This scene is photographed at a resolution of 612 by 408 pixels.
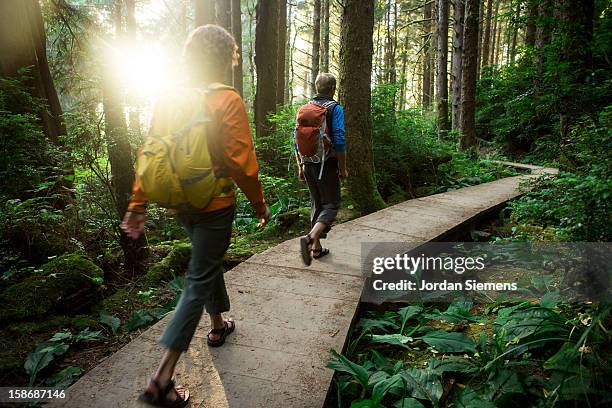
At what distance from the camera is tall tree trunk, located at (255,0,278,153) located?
11.9 metres

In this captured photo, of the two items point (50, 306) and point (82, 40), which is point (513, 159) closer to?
point (82, 40)

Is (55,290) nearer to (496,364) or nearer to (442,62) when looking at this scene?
(496,364)

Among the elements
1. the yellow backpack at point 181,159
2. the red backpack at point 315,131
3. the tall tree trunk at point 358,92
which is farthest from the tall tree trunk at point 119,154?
the tall tree trunk at point 358,92

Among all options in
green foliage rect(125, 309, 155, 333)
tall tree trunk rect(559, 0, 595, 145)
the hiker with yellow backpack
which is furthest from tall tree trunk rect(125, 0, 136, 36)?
tall tree trunk rect(559, 0, 595, 145)

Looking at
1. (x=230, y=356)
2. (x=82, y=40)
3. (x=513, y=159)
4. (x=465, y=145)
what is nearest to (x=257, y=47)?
(x=82, y=40)

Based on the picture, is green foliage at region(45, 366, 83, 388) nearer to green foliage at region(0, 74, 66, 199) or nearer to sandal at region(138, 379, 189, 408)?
sandal at region(138, 379, 189, 408)

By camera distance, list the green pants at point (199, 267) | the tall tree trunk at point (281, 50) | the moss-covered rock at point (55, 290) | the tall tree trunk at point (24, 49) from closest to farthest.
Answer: the green pants at point (199, 267), the moss-covered rock at point (55, 290), the tall tree trunk at point (24, 49), the tall tree trunk at point (281, 50)

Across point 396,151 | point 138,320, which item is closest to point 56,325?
point 138,320

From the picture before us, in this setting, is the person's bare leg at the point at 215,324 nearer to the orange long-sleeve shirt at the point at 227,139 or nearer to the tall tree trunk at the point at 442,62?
the orange long-sleeve shirt at the point at 227,139

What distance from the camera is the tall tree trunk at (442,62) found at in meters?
16.1

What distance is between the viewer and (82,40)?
9273mm

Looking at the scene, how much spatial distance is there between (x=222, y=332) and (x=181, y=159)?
4.83 ft

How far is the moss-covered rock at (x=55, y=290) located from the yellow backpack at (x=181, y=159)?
2443 mm

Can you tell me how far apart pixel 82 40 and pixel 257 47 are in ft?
16.0
